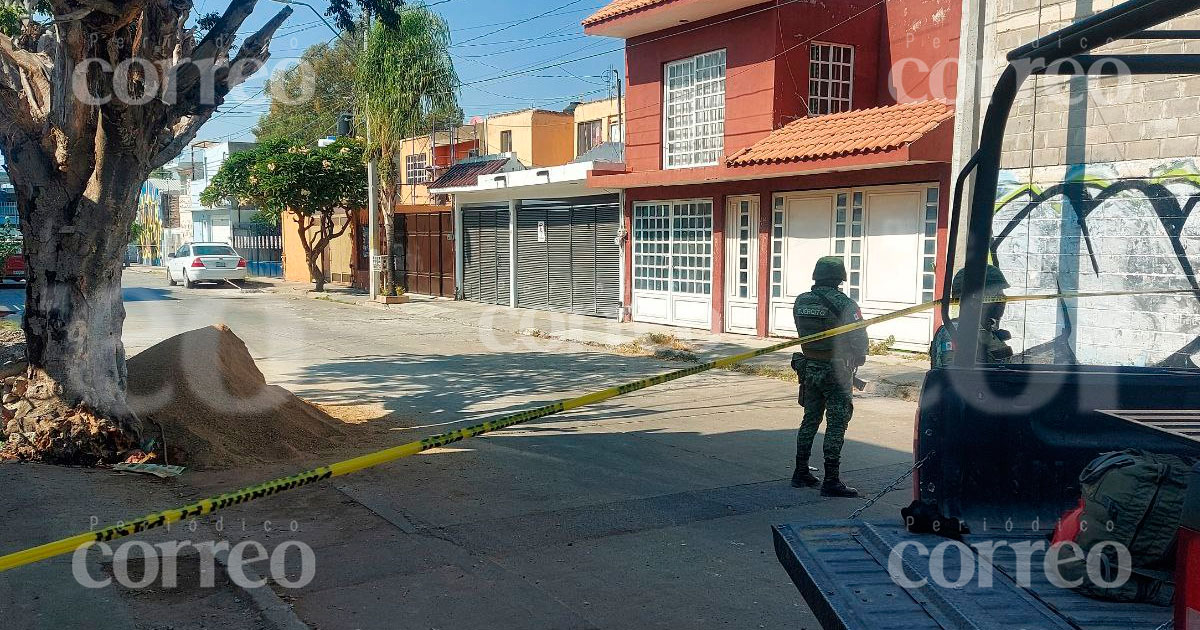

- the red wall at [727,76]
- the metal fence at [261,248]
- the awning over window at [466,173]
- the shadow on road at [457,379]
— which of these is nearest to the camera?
the shadow on road at [457,379]

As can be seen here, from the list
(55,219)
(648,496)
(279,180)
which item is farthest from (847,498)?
(279,180)

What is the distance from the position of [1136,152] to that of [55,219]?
9075 mm

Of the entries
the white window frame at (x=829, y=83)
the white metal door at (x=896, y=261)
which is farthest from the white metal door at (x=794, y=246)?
the white window frame at (x=829, y=83)

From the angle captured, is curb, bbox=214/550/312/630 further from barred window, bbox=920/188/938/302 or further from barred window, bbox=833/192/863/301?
barred window, bbox=833/192/863/301

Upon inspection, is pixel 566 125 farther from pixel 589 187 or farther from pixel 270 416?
pixel 270 416

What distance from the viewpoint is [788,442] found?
8.19 metres

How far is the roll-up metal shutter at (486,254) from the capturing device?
2252 cm

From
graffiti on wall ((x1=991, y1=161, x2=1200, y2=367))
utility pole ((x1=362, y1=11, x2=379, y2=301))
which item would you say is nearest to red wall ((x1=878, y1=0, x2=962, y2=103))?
graffiti on wall ((x1=991, y1=161, x2=1200, y2=367))

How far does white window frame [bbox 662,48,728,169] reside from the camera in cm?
1570

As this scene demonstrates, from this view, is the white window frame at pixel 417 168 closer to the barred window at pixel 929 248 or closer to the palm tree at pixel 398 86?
the palm tree at pixel 398 86

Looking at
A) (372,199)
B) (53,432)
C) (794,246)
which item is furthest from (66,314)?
(372,199)

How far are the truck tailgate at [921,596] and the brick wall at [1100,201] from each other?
640 cm

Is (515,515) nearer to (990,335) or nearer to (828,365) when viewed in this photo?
(828,365)

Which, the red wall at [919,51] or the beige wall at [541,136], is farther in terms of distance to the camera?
A: the beige wall at [541,136]
